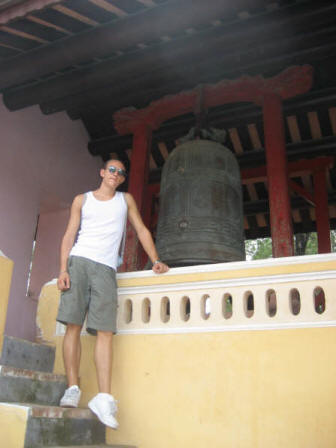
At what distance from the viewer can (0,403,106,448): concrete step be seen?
223cm

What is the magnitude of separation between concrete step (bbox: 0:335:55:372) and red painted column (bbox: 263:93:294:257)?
2.12 m

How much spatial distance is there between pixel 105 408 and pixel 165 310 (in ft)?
2.02

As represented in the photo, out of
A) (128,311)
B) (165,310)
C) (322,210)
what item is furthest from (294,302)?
(322,210)

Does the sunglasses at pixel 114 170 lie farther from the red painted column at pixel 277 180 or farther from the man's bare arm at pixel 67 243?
the red painted column at pixel 277 180

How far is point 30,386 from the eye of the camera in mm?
2656

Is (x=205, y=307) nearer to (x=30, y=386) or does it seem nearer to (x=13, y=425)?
(x=30, y=386)

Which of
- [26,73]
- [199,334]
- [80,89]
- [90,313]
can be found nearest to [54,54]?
[26,73]

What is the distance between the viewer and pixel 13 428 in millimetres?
2244

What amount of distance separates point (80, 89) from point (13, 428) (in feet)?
11.2

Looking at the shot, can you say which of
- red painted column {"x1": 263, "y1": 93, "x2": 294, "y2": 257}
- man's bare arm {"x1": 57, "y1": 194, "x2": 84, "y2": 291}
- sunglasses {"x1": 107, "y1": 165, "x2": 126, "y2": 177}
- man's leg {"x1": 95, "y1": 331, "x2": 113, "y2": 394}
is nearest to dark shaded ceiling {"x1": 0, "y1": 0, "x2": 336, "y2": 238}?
red painted column {"x1": 263, "y1": 93, "x2": 294, "y2": 257}

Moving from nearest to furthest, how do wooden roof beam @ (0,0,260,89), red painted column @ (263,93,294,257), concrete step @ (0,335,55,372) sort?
concrete step @ (0,335,55,372) → wooden roof beam @ (0,0,260,89) → red painted column @ (263,93,294,257)

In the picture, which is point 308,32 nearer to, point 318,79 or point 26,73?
point 318,79

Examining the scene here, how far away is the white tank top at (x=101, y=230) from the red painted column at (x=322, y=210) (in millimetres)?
4072

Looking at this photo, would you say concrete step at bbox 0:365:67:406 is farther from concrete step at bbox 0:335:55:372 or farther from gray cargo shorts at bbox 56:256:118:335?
gray cargo shorts at bbox 56:256:118:335
